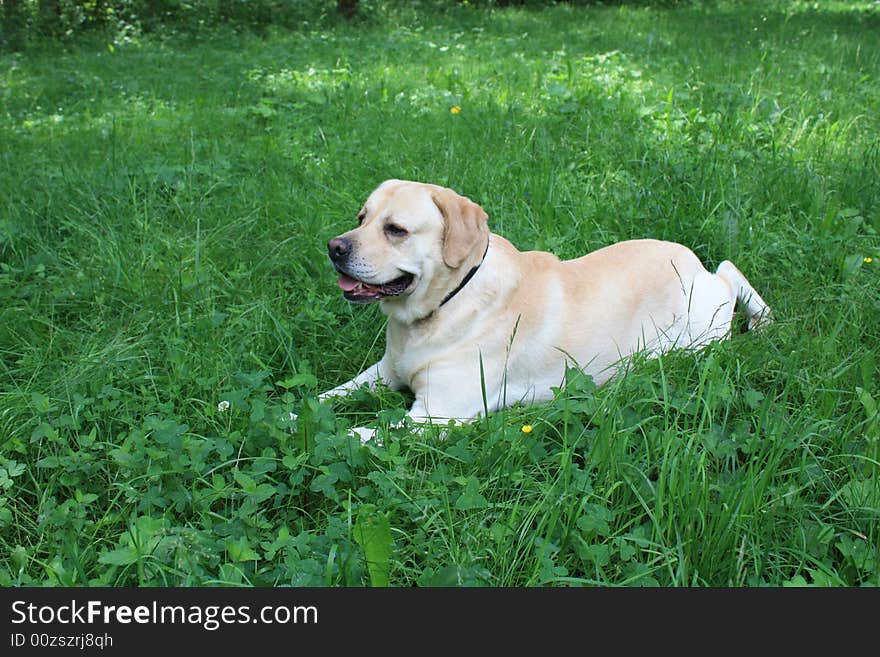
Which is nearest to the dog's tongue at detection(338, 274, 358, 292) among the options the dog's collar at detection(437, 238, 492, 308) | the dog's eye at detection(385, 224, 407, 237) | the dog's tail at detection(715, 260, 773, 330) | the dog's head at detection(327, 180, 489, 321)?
the dog's head at detection(327, 180, 489, 321)

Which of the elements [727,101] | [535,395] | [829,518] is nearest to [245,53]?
[727,101]

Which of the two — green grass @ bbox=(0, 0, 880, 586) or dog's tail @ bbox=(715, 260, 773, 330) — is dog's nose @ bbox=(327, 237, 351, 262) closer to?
green grass @ bbox=(0, 0, 880, 586)

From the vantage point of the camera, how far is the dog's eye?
115 inches

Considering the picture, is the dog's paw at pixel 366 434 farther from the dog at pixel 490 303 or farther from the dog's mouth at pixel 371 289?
the dog's mouth at pixel 371 289

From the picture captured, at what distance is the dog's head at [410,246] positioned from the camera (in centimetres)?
288

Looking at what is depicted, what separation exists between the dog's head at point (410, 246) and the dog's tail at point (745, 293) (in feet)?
4.45

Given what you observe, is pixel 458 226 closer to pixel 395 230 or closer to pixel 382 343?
pixel 395 230

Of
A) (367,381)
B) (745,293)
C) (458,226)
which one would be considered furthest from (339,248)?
(745,293)

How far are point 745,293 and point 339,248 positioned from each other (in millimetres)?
2010

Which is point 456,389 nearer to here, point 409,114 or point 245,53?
point 409,114

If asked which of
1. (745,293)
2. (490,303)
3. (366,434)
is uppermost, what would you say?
(490,303)

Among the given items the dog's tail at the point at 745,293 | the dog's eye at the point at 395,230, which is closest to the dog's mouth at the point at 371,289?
the dog's eye at the point at 395,230

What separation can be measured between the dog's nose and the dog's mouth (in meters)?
0.09

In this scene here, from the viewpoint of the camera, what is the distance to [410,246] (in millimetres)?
2920
